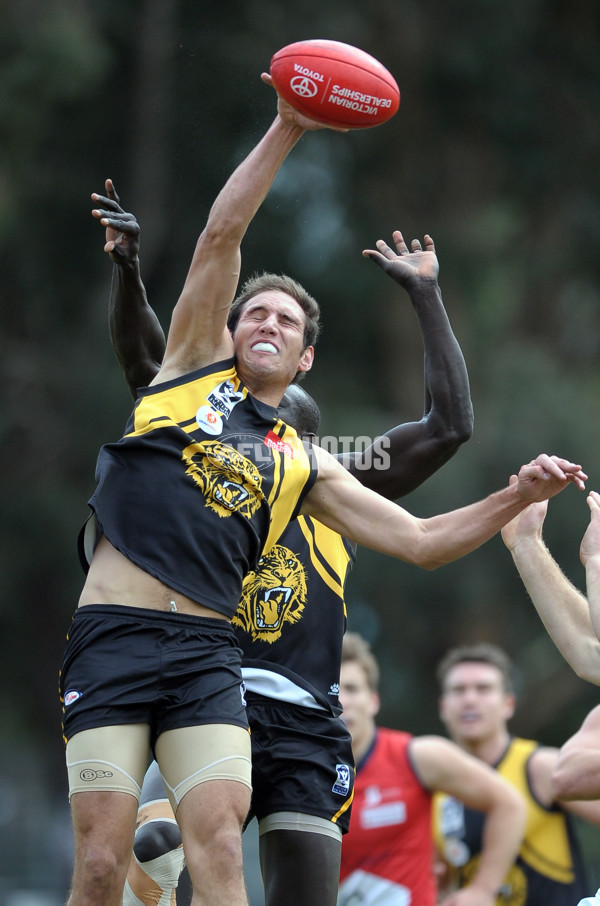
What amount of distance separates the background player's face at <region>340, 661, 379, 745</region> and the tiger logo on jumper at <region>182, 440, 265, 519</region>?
2.76 metres

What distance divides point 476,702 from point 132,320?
10.3 ft

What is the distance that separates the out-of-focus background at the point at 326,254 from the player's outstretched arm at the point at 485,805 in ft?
32.5

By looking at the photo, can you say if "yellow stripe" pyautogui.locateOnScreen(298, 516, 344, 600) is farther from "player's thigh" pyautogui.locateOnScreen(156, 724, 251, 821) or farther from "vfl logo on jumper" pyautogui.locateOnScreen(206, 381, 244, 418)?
"player's thigh" pyautogui.locateOnScreen(156, 724, 251, 821)

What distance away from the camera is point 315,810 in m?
5.51

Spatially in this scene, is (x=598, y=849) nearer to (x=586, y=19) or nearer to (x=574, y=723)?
(x=574, y=723)

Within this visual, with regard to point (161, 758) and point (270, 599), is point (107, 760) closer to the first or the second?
point (161, 758)

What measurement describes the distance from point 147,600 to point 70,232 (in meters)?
15.1

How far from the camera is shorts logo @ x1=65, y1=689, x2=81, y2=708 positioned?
4.79 meters

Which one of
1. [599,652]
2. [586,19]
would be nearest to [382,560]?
[586,19]

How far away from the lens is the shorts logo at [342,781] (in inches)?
222

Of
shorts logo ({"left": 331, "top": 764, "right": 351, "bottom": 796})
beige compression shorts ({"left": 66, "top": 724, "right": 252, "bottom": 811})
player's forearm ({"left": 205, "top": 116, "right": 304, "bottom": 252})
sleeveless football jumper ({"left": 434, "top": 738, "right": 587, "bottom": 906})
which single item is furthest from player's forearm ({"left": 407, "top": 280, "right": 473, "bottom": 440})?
sleeveless football jumper ({"left": 434, "top": 738, "right": 587, "bottom": 906})

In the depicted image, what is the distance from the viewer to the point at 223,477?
198 inches

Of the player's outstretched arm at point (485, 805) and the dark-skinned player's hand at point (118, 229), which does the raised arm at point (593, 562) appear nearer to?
the player's outstretched arm at point (485, 805)

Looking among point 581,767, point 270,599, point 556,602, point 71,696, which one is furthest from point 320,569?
point 71,696
